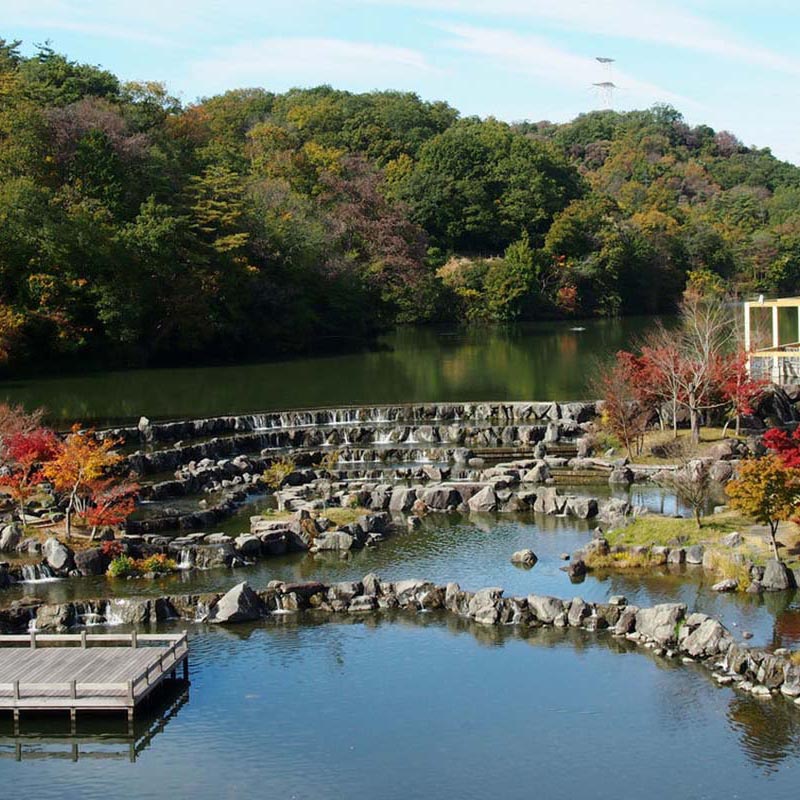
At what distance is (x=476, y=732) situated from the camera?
21766 millimetres

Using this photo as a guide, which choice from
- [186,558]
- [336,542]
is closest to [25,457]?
[186,558]

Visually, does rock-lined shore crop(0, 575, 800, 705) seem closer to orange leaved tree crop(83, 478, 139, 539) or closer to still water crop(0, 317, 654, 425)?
orange leaved tree crop(83, 478, 139, 539)

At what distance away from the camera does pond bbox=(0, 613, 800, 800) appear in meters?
20.0

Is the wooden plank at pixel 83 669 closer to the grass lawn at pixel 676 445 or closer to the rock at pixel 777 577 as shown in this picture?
the rock at pixel 777 577

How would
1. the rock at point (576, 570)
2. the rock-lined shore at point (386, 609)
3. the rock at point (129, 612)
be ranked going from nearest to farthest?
the rock-lined shore at point (386, 609) < the rock at point (129, 612) < the rock at point (576, 570)

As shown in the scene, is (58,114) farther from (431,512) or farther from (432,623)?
(432,623)

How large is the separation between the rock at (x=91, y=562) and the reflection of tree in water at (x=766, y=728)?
55.6 feet

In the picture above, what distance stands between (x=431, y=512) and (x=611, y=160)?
13102 centimetres

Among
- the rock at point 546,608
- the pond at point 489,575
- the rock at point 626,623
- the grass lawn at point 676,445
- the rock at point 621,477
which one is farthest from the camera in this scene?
the grass lawn at point 676,445

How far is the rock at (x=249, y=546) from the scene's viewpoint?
33.1 meters

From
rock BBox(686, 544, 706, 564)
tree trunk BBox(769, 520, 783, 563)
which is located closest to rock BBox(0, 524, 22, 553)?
rock BBox(686, 544, 706, 564)

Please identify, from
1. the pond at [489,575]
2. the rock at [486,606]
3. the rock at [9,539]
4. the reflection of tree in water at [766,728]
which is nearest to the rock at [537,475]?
the pond at [489,575]

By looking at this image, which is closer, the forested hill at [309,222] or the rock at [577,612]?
the rock at [577,612]

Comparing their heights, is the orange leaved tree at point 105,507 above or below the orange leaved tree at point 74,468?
below
